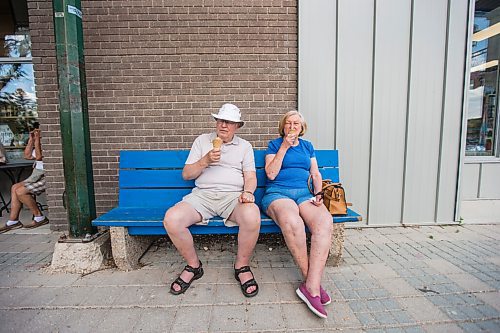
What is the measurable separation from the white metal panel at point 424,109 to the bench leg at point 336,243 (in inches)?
66.2

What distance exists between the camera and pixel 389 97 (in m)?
3.76

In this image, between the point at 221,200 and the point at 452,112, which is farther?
the point at 452,112

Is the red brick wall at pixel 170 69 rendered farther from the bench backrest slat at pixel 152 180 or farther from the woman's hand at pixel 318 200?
the woman's hand at pixel 318 200

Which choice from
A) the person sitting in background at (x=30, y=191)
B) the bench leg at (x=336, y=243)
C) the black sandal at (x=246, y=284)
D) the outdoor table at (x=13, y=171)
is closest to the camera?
the black sandal at (x=246, y=284)

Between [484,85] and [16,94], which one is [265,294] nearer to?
[484,85]

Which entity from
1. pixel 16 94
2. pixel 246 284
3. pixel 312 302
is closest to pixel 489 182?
pixel 312 302

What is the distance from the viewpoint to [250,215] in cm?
238

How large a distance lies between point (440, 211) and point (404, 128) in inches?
49.1

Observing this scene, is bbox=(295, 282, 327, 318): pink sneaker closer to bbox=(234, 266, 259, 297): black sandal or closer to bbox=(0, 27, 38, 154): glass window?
bbox=(234, 266, 259, 297): black sandal

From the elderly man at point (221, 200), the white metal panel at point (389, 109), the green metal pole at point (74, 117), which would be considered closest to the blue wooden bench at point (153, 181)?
the green metal pole at point (74, 117)

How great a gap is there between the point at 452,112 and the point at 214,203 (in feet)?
11.0

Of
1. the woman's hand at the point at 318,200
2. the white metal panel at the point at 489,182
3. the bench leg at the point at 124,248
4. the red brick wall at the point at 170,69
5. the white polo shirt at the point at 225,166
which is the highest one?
the red brick wall at the point at 170,69

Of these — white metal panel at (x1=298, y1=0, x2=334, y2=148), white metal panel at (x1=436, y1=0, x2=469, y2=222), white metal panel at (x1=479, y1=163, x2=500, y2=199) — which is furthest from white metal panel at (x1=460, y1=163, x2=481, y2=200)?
white metal panel at (x1=298, y1=0, x2=334, y2=148)

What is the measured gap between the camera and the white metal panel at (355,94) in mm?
3637
